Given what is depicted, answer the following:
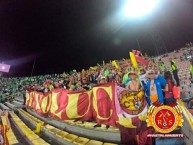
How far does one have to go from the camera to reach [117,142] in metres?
6.31

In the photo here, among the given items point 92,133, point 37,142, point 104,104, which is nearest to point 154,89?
point 104,104

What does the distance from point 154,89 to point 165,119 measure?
49.2 inches

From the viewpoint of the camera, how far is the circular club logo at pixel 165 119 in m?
4.66

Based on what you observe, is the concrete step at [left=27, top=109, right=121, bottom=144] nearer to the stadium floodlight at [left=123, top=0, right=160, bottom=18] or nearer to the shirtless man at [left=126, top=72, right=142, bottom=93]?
the shirtless man at [left=126, top=72, right=142, bottom=93]

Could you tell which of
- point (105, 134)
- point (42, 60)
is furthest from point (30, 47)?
point (105, 134)

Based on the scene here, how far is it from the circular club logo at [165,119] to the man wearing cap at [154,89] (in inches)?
30.5

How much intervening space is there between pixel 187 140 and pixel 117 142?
216 cm

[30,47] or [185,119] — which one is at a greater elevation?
[30,47]

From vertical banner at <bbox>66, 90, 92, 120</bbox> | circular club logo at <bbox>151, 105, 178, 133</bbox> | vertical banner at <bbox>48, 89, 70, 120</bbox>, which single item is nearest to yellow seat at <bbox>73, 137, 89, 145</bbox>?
vertical banner at <bbox>66, 90, 92, 120</bbox>

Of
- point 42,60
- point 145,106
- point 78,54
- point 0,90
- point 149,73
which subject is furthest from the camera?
point 42,60

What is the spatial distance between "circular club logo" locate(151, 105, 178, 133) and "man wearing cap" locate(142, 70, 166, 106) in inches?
30.5

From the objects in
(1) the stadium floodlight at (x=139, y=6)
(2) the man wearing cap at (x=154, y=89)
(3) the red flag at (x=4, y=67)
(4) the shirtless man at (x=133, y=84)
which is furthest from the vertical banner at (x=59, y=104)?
(3) the red flag at (x=4, y=67)

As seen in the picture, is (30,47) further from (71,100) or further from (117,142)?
(117,142)

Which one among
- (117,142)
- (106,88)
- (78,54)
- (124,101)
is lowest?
(117,142)
